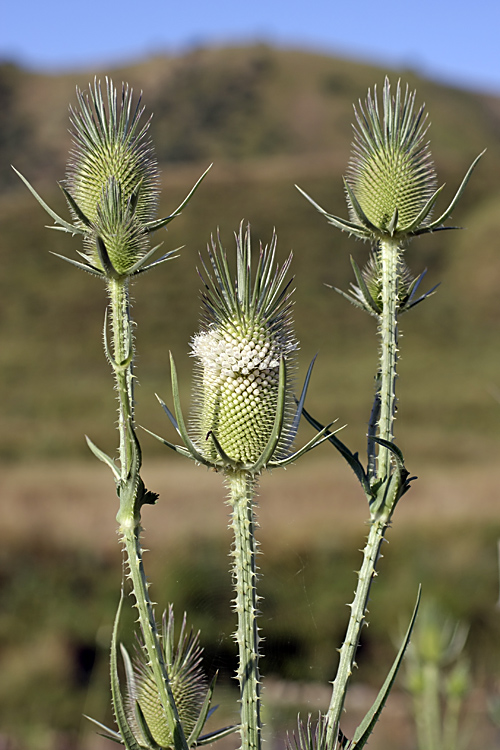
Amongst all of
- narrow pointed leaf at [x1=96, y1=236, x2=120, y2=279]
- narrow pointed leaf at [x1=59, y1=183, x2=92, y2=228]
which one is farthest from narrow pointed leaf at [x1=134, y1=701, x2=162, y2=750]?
narrow pointed leaf at [x1=59, y1=183, x2=92, y2=228]

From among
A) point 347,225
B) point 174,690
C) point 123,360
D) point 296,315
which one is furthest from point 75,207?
point 296,315

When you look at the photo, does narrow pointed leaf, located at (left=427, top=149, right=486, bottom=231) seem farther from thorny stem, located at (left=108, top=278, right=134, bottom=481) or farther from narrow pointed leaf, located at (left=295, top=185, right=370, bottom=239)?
thorny stem, located at (left=108, top=278, right=134, bottom=481)

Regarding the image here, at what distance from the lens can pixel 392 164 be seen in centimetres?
229

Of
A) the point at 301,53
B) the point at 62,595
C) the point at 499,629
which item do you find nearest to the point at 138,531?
the point at 499,629

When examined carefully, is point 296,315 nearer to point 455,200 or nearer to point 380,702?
point 455,200

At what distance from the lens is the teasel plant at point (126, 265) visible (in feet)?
5.34

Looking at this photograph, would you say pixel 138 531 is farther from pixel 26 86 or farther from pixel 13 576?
pixel 26 86

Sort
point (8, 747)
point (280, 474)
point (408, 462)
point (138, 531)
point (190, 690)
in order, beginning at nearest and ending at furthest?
1. point (138, 531)
2. point (190, 690)
3. point (8, 747)
4. point (280, 474)
5. point (408, 462)

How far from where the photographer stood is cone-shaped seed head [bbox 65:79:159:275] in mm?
1883

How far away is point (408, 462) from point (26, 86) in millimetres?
86241

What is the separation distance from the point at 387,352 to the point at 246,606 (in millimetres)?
698

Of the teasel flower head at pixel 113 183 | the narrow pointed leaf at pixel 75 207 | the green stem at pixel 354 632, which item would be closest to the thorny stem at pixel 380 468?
the green stem at pixel 354 632

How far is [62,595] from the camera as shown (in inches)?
499

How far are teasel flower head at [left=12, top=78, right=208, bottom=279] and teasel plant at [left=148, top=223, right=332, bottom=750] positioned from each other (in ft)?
0.66
